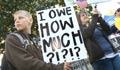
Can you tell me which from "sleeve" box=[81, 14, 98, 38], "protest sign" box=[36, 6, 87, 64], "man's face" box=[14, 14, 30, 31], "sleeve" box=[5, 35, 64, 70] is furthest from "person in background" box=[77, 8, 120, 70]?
"sleeve" box=[5, 35, 64, 70]

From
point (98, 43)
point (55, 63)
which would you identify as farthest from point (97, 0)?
point (55, 63)

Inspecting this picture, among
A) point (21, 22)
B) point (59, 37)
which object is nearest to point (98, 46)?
point (59, 37)

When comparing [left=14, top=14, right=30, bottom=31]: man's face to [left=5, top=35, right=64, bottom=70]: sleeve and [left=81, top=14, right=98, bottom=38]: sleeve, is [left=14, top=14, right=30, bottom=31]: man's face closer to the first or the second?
[left=5, top=35, right=64, bottom=70]: sleeve

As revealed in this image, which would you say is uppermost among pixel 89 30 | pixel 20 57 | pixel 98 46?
pixel 20 57

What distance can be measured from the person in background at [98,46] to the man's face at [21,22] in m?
1.89

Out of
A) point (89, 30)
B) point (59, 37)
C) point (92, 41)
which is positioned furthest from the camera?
point (92, 41)

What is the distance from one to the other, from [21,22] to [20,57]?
0.53 m

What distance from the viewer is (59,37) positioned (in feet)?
17.4

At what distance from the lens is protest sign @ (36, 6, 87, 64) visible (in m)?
5.18

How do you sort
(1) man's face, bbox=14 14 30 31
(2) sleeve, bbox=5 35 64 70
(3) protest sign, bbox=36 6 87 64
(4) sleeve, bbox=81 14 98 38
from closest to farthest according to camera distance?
(2) sleeve, bbox=5 35 64 70, (1) man's face, bbox=14 14 30 31, (3) protest sign, bbox=36 6 87 64, (4) sleeve, bbox=81 14 98 38

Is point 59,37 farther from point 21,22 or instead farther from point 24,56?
point 24,56

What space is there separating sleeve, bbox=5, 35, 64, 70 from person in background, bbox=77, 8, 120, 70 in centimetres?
217

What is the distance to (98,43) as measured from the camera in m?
6.76

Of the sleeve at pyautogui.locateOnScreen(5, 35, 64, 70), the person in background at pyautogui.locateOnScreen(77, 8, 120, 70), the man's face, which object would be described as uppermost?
the man's face
